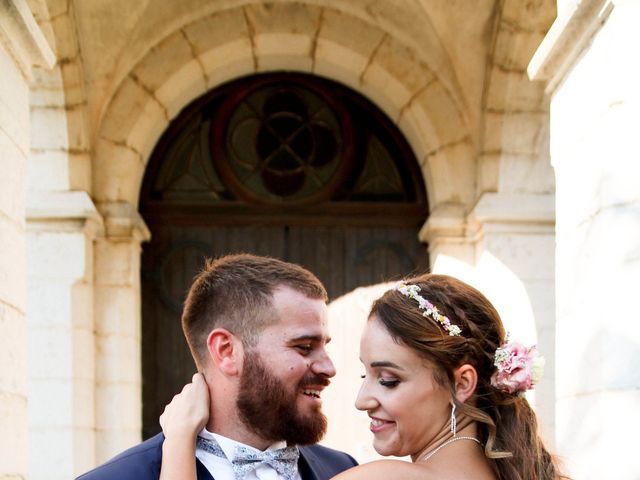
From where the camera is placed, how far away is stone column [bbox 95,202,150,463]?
625cm

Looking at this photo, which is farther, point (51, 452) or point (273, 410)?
point (51, 452)

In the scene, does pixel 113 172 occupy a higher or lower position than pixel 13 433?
higher

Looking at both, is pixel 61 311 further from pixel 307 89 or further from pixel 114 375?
pixel 307 89

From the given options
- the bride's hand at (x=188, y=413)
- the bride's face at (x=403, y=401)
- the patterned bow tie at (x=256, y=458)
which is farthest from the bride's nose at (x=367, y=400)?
the bride's hand at (x=188, y=413)

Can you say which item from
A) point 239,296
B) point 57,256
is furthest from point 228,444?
point 57,256

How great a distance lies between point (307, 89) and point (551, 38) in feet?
11.2

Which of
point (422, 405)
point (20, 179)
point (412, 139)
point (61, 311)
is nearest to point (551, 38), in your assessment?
point (422, 405)

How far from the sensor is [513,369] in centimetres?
242

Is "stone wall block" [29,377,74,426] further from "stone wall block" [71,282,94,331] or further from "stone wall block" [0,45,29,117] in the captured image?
"stone wall block" [0,45,29,117]

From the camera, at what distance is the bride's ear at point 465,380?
243cm

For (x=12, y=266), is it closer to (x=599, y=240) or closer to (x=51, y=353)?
(x=599, y=240)

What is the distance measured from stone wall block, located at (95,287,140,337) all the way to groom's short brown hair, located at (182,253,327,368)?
12.1 ft

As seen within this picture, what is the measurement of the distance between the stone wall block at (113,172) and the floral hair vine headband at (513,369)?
14.1 feet

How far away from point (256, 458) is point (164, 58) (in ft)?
14.3
